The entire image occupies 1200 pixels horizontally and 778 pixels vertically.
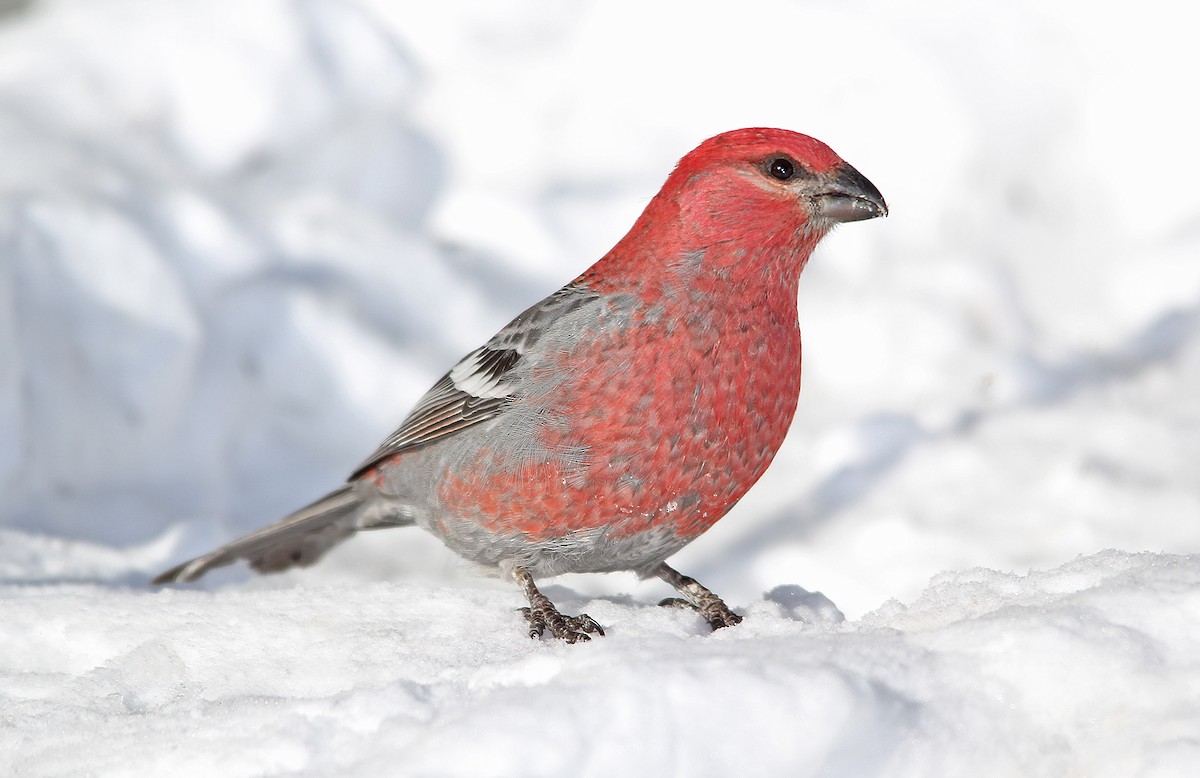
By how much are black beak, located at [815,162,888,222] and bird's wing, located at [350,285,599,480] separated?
0.61m

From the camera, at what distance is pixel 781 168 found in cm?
309

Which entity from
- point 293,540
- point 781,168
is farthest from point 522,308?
point 781,168

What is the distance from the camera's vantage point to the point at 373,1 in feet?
21.7

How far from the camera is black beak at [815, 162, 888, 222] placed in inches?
120

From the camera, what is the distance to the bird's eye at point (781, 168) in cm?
308

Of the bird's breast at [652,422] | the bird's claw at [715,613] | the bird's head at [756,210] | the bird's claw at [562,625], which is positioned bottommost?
the bird's claw at [562,625]

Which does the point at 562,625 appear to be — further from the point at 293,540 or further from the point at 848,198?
the point at 293,540

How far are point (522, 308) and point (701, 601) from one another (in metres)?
2.90

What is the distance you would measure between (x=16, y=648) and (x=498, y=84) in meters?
4.36

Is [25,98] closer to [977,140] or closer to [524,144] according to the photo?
[524,144]

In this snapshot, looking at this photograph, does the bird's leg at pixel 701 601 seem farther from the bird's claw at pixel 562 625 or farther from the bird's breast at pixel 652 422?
the bird's claw at pixel 562 625

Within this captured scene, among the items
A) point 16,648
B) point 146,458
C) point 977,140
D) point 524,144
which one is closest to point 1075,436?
point 977,140

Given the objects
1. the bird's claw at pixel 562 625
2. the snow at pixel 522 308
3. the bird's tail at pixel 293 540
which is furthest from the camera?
the bird's tail at pixel 293 540

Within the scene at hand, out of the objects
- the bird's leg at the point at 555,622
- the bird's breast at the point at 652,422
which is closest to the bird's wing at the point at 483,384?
the bird's breast at the point at 652,422
